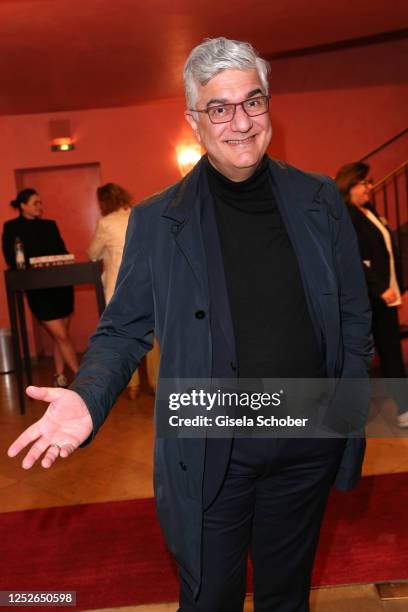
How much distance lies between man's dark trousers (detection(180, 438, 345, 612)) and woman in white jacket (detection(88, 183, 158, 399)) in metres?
4.01

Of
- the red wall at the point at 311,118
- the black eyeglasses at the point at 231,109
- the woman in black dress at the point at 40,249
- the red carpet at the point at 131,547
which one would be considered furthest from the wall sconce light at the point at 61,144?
the black eyeglasses at the point at 231,109

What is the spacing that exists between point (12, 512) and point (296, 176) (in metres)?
2.86

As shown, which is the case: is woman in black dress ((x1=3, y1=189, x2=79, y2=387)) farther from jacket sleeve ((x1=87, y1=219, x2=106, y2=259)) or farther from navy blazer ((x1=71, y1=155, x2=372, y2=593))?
navy blazer ((x1=71, y1=155, x2=372, y2=593))

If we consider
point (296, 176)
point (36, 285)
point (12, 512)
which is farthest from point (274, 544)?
point (36, 285)

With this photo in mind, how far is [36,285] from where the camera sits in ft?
18.7

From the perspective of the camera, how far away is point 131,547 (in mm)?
3227

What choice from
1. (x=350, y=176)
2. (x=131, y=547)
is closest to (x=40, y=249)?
(x=350, y=176)

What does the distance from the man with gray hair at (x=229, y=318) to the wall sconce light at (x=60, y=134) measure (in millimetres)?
7394

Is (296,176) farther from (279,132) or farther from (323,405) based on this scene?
(279,132)

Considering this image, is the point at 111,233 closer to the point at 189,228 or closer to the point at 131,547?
the point at 131,547

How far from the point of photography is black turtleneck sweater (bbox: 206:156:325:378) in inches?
62.7

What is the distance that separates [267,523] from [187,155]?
6.84m

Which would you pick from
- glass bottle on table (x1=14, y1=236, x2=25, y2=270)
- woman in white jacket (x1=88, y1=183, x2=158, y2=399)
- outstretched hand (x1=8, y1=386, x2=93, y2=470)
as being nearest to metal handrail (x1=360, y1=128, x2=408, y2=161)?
woman in white jacket (x1=88, y1=183, x2=158, y2=399)

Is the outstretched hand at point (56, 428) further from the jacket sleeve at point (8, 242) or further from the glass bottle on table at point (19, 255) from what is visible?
the jacket sleeve at point (8, 242)
